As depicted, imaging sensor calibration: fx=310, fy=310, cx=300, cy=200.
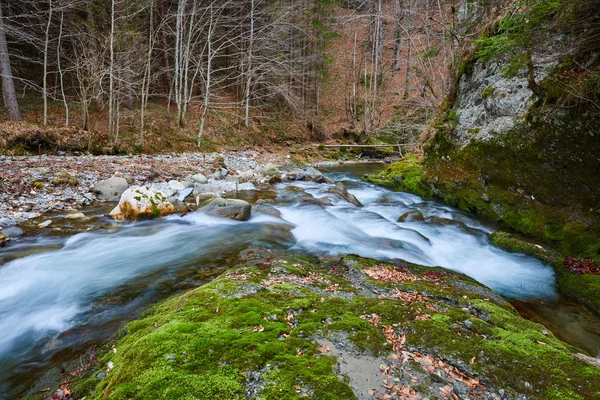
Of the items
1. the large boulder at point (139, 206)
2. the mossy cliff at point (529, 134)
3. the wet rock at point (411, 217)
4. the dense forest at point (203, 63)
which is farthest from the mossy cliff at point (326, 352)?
the dense forest at point (203, 63)

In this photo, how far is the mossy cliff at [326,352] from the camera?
217 centimetres

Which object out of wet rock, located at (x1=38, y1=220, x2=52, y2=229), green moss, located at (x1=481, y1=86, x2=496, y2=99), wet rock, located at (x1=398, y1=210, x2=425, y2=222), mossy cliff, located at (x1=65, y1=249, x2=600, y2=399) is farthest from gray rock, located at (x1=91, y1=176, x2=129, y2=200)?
green moss, located at (x1=481, y1=86, x2=496, y2=99)

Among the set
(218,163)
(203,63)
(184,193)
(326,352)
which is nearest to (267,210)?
(184,193)

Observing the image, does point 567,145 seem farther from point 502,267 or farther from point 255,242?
point 255,242

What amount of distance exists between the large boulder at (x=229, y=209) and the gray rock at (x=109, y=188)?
3.22 m

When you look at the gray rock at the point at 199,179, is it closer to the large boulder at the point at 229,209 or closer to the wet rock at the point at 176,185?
the wet rock at the point at 176,185

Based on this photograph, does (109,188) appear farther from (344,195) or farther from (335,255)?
(344,195)

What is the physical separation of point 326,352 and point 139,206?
7374 millimetres

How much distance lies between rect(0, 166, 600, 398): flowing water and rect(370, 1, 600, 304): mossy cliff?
1105mm

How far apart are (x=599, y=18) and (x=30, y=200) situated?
43.4 feet

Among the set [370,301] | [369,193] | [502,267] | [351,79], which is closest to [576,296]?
[502,267]

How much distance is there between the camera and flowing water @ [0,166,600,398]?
3.75 m

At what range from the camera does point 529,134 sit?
25.3ft

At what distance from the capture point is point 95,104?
63.3 ft
